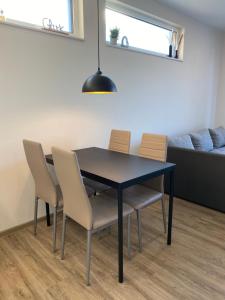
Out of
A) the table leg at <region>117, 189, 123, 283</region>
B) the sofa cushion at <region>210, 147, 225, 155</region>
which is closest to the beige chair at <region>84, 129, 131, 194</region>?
the table leg at <region>117, 189, 123, 283</region>

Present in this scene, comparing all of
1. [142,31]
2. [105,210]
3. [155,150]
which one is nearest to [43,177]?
[105,210]

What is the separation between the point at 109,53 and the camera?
3.00 m

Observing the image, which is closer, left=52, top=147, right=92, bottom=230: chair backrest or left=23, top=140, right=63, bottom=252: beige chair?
left=52, top=147, right=92, bottom=230: chair backrest

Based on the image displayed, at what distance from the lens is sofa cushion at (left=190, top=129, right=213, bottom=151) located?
3.90m

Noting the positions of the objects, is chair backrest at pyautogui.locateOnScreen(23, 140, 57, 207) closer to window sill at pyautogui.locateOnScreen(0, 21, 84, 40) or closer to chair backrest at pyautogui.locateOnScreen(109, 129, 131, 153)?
chair backrest at pyautogui.locateOnScreen(109, 129, 131, 153)

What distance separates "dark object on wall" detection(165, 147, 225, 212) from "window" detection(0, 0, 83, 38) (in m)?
2.08

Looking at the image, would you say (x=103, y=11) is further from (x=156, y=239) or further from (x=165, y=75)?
(x=156, y=239)

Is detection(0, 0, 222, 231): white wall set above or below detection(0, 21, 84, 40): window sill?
below

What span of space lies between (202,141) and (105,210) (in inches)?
109

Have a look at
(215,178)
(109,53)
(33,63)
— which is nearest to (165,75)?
(109,53)

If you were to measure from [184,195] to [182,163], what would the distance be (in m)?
0.46

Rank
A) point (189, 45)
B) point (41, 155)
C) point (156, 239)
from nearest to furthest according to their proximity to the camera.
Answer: point (41, 155), point (156, 239), point (189, 45)

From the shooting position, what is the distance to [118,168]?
2.02 m

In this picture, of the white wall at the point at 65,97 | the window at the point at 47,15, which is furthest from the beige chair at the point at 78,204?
the window at the point at 47,15
